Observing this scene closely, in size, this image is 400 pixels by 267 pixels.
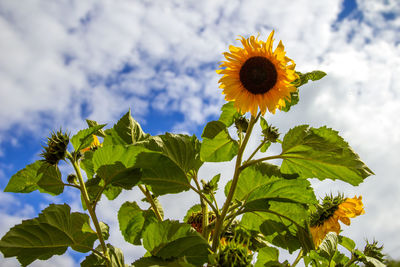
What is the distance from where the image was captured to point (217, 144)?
211 cm

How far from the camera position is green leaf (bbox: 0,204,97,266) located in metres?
1.68

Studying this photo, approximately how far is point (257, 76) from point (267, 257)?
3.63 ft

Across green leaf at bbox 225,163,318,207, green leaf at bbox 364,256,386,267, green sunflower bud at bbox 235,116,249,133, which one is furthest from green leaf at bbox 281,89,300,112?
green leaf at bbox 364,256,386,267

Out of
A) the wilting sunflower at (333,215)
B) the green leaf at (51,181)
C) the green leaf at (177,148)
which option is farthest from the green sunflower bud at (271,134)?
the green leaf at (51,181)

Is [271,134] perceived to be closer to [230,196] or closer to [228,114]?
[228,114]

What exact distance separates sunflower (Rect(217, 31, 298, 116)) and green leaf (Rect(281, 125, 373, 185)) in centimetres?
26

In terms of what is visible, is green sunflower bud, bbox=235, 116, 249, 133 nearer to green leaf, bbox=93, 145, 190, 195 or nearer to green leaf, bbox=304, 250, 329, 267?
green leaf, bbox=93, 145, 190, 195

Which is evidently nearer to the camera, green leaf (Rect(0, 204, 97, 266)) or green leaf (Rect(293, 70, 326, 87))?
green leaf (Rect(0, 204, 97, 266))

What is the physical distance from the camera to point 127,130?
2.18m

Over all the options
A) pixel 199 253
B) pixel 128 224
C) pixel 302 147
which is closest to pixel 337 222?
pixel 302 147

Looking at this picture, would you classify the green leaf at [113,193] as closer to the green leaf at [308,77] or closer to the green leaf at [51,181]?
the green leaf at [51,181]

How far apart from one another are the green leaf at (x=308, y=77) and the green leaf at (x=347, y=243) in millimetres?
1162

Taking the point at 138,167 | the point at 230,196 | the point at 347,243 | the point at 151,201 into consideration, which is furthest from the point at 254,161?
the point at 347,243

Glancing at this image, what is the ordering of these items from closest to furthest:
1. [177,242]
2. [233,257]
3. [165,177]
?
[233,257] < [177,242] < [165,177]
